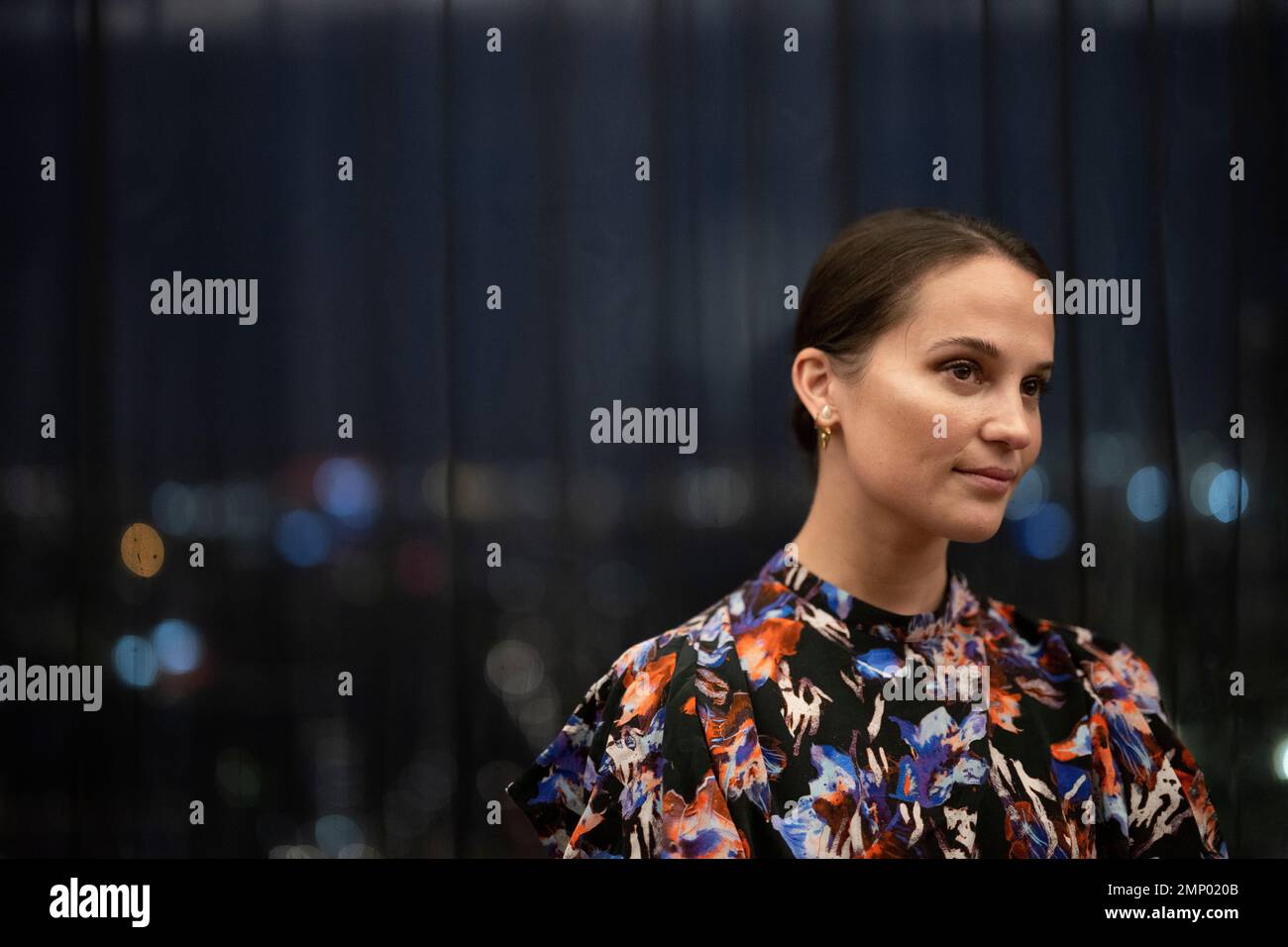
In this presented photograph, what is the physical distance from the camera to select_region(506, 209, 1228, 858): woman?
120cm

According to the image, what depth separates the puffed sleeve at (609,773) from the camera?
1242mm

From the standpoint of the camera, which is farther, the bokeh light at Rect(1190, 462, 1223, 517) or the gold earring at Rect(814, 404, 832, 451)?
the bokeh light at Rect(1190, 462, 1223, 517)

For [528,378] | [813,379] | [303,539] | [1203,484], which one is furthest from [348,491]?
[1203,484]

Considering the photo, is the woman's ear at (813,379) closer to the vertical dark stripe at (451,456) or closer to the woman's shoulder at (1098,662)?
the woman's shoulder at (1098,662)

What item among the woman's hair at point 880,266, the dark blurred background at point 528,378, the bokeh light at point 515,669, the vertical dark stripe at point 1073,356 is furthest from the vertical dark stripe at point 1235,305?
the bokeh light at point 515,669

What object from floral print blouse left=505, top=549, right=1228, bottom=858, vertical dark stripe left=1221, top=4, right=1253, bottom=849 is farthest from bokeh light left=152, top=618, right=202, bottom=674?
vertical dark stripe left=1221, top=4, right=1253, bottom=849

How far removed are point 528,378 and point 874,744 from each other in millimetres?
864

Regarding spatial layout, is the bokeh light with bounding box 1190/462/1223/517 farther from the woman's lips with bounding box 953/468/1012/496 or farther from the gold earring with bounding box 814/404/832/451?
the gold earring with bounding box 814/404/832/451

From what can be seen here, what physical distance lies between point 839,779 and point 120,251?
1.54 meters

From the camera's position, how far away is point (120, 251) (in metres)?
1.74

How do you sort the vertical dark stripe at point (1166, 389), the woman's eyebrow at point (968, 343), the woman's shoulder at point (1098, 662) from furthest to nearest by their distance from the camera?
the vertical dark stripe at point (1166, 389), the woman's shoulder at point (1098, 662), the woman's eyebrow at point (968, 343)
